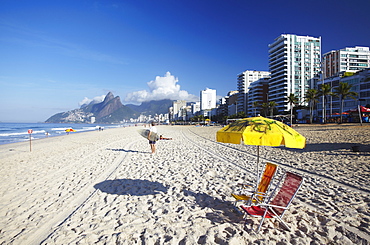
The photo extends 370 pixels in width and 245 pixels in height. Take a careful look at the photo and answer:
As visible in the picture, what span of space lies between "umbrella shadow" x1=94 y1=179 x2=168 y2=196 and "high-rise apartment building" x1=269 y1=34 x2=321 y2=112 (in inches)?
3333

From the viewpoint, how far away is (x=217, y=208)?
15.1 feet

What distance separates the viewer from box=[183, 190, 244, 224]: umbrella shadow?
4.11m

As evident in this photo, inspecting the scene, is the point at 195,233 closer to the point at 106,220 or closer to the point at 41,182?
the point at 106,220

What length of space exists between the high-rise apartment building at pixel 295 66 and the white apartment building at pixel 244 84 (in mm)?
23420

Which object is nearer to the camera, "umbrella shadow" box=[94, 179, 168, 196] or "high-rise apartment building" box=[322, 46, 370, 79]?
"umbrella shadow" box=[94, 179, 168, 196]

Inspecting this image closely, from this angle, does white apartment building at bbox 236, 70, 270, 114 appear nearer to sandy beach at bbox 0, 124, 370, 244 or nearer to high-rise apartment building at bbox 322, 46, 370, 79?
high-rise apartment building at bbox 322, 46, 370, 79

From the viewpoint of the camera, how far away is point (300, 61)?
282 feet

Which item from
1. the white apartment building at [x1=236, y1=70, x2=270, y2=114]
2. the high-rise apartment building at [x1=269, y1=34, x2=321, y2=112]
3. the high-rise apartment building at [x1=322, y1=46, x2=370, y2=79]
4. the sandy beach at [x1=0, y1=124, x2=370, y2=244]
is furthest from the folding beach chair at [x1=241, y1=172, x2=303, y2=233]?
the white apartment building at [x1=236, y1=70, x2=270, y2=114]

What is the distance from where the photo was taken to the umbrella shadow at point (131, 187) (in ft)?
18.8

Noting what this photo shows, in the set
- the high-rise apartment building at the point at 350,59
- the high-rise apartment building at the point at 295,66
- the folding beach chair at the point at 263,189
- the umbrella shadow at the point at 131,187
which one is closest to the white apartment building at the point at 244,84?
the high-rise apartment building at the point at 295,66

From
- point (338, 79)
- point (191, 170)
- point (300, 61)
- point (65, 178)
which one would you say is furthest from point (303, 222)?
point (300, 61)

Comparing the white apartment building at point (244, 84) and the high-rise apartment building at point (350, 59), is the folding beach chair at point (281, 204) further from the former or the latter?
the white apartment building at point (244, 84)

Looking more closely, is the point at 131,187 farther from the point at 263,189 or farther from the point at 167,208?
the point at 263,189

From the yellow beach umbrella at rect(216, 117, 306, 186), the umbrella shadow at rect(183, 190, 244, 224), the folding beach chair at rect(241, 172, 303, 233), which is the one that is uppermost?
the yellow beach umbrella at rect(216, 117, 306, 186)
